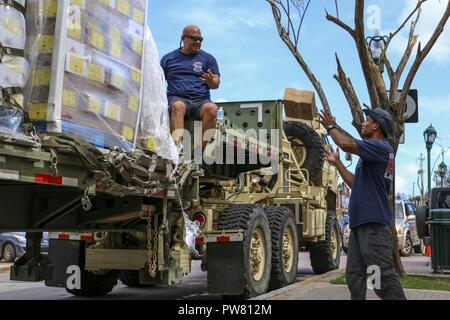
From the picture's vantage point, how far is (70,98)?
4855 millimetres

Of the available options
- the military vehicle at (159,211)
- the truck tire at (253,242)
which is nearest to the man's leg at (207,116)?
the military vehicle at (159,211)

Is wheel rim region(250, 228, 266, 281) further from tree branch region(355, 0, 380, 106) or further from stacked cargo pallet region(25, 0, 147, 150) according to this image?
tree branch region(355, 0, 380, 106)

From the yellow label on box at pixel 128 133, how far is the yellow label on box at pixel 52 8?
118 cm

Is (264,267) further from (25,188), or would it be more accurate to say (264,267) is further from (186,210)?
(25,188)

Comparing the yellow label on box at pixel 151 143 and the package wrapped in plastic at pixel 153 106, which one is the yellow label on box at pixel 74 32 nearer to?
the package wrapped in plastic at pixel 153 106

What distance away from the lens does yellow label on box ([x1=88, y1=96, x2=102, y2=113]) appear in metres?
5.04

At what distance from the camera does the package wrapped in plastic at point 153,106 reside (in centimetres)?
586

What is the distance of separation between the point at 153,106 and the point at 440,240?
A: 683cm

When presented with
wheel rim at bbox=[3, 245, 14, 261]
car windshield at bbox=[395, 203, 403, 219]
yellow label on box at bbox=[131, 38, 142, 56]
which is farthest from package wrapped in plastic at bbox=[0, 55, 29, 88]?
car windshield at bbox=[395, 203, 403, 219]

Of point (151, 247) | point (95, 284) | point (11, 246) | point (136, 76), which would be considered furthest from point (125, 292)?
point (11, 246)
